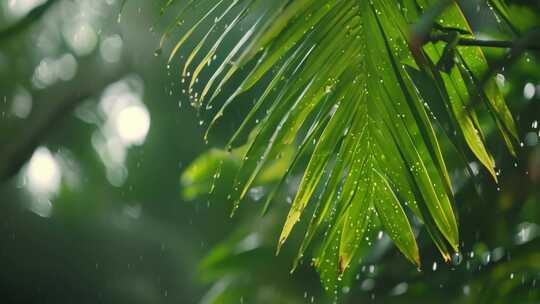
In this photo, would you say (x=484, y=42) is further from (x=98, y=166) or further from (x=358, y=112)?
(x=98, y=166)

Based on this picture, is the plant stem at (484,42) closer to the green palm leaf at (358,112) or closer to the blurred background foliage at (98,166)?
the green palm leaf at (358,112)

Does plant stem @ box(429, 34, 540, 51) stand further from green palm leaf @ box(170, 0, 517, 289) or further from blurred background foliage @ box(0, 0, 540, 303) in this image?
blurred background foliage @ box(0, 0, 540, 303)

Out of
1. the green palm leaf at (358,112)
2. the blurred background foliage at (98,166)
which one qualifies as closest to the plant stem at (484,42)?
the green palm leaf at (358,112)

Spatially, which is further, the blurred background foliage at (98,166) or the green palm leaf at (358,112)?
the blurred background foliage at (98,166)

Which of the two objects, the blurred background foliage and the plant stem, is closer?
the plant stem

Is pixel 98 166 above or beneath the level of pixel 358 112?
beneath

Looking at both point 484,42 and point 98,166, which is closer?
point 484,42

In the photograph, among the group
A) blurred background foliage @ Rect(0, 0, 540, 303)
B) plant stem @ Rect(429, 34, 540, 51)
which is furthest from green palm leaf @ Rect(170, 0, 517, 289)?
blurred background foliage @ Rect(0, 0, 540, 303)

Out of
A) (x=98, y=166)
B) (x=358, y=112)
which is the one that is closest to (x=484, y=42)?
(x=358, y=112)

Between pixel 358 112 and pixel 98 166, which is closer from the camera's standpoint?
pixel 358 112

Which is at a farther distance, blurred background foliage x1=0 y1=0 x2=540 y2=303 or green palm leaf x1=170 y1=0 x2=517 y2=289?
blurred background foliage x1=0 y1=0 x2=540 y2=303

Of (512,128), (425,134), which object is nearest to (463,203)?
(512,128)
